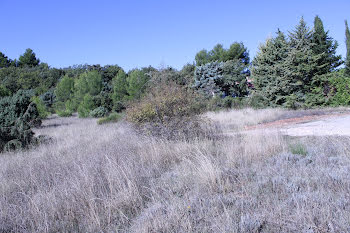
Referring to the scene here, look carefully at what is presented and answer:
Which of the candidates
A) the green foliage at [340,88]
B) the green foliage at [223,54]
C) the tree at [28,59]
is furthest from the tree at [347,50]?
the tree at [28,59]

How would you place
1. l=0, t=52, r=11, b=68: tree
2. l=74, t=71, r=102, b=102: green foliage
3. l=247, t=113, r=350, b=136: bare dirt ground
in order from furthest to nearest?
l=0, t=52, r=11, b=68: tree < l=74, t=71, r=102, b=102: green foliage < l=247, t=113, r=350, b=136: bare dirt ground

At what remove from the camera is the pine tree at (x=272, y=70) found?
19672mm

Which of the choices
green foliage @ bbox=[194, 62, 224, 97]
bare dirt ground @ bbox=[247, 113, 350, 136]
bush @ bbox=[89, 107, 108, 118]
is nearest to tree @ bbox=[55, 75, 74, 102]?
bush @ bbox=[89, 107, 108, 118]

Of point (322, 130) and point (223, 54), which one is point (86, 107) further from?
point (322, 130)

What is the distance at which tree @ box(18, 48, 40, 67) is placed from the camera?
55.1 metres

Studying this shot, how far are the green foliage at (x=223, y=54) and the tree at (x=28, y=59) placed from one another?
38.8 meters

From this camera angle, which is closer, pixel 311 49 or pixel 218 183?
pixel 218 183

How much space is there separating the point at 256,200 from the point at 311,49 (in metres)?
18.8

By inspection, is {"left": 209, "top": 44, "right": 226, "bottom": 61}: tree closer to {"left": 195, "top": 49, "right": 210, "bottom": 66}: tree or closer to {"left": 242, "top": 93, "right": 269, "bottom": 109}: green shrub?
{"left": 195, "top": 49, "right": 210, "bottom": 66}: tree

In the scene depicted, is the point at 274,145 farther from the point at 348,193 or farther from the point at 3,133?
the point at 3,133

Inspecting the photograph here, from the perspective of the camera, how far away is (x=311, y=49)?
18.7 metres

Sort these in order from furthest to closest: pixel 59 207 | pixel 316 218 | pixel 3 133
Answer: pixel 3 133 < pixel 59 207 < pixel 316 218

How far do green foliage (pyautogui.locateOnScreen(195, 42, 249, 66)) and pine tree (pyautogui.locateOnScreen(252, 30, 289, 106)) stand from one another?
13.3 metres

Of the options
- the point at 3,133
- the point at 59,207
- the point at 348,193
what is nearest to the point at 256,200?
the point at 348,193
